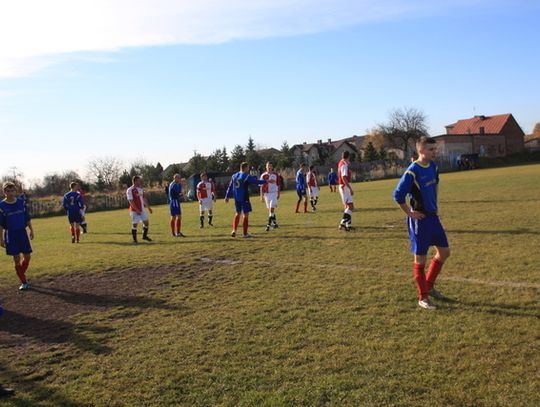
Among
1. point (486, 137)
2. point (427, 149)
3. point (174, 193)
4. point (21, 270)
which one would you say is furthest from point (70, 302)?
point (486, 137)

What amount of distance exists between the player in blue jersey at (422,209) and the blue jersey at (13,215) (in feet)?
22.9

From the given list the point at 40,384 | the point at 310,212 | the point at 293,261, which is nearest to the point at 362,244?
the point at 293,261

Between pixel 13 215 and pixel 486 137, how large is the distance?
8507 centimetres

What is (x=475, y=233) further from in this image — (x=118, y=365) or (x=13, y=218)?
(x=13, y=218)

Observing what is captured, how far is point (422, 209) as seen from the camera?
6.45 meters

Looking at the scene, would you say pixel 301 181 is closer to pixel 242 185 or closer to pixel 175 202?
pixel 175 202

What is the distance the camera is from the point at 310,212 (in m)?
21.1

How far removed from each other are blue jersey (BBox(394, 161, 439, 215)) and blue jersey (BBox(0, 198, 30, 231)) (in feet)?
22.9

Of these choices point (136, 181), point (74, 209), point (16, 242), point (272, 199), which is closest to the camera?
point (16, 242)

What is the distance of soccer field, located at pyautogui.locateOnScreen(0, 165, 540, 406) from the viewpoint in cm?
432

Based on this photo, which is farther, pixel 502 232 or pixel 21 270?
pixel 502 232

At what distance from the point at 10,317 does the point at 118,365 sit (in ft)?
10.9

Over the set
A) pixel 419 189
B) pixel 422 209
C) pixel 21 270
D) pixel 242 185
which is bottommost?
pixel 21 270

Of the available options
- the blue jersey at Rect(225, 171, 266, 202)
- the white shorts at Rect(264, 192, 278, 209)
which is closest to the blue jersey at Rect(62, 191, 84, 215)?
the blue jersey at Rect(225, 171, 266, 202)
